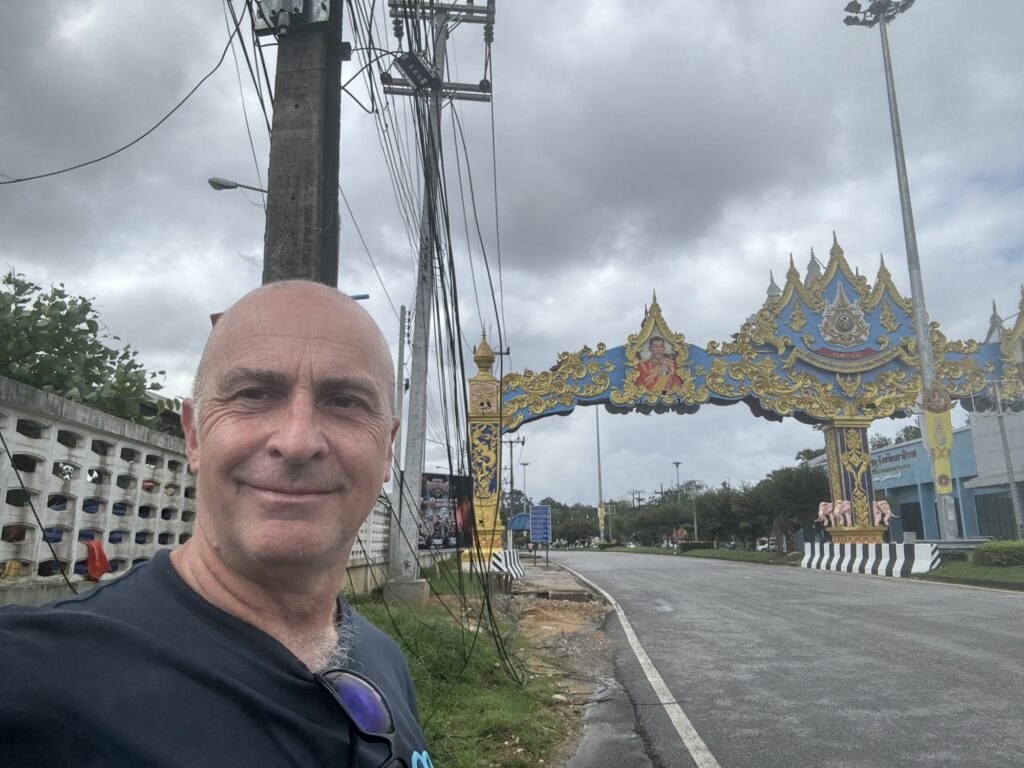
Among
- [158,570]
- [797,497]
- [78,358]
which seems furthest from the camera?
[797,497]

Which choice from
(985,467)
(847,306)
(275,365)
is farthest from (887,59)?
(275,365)

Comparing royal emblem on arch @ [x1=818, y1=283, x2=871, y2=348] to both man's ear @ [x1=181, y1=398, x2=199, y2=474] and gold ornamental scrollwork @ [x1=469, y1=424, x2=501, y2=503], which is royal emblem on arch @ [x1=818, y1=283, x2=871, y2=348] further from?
man's ear @ [x1=181, y1=398, x2=199, y2=474]

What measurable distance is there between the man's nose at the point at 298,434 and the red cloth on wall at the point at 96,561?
371 cm

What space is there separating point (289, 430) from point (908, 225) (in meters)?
23.8

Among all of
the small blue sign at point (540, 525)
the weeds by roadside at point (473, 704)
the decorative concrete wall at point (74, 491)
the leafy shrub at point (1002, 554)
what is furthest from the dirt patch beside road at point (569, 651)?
the small blue sign at point (540, 525)

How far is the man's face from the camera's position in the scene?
3.74 ft

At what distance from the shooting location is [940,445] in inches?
789

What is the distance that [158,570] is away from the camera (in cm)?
106

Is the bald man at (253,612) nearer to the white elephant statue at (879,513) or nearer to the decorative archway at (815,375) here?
the decorative archway at (815,375)

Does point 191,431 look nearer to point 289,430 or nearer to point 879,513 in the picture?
point 289,430

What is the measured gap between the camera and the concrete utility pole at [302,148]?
277 cm

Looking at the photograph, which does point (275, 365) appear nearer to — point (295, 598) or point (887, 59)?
point (295, 598)

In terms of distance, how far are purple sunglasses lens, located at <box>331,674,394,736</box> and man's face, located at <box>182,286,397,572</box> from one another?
7.6 inches

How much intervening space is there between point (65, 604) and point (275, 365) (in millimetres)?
452
